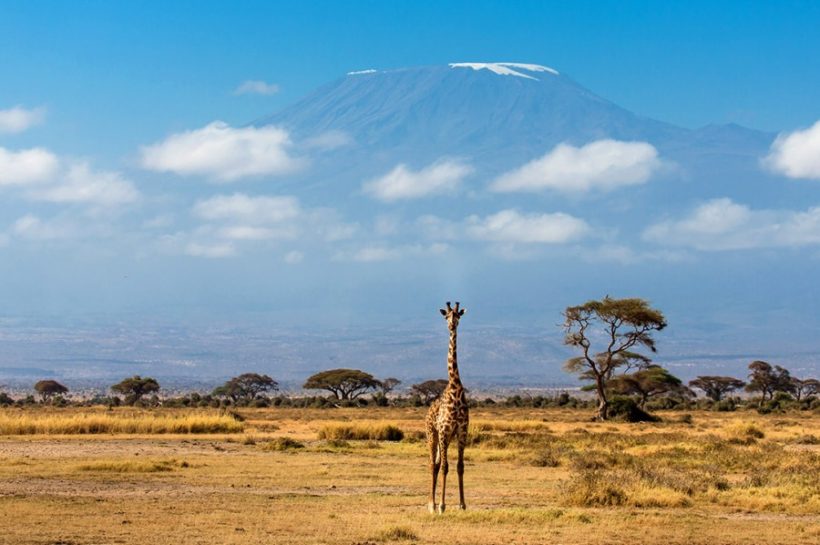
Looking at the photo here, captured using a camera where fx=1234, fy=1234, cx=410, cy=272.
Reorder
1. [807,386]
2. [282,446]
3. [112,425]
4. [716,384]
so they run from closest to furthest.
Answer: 1. [282,446]
2. [112,425]
3. [807,386]
4. [716,384]

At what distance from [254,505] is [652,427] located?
31.2 m

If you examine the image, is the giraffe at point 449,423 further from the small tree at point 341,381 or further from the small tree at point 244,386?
the small tree at point 244,386

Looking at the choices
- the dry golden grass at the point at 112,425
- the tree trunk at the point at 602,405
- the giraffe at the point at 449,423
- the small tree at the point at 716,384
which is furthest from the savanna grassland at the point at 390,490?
the small tree at the point at 716,384

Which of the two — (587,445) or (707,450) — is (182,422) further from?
(707,450)

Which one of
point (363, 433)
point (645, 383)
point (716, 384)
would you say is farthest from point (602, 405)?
point (716, 384)

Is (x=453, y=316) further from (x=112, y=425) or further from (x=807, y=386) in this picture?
(x=807, y=386)

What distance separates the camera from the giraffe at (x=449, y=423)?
18922 mm

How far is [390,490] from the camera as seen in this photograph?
919 inches

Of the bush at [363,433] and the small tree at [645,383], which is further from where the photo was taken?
the small tree at [645,383]

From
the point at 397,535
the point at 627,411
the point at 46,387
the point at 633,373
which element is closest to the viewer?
the point at 397,535

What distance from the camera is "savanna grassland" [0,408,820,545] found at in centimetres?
1719

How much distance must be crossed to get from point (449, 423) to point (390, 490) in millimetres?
4935

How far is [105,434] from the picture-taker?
39.5 m

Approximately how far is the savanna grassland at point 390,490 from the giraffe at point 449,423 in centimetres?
52
